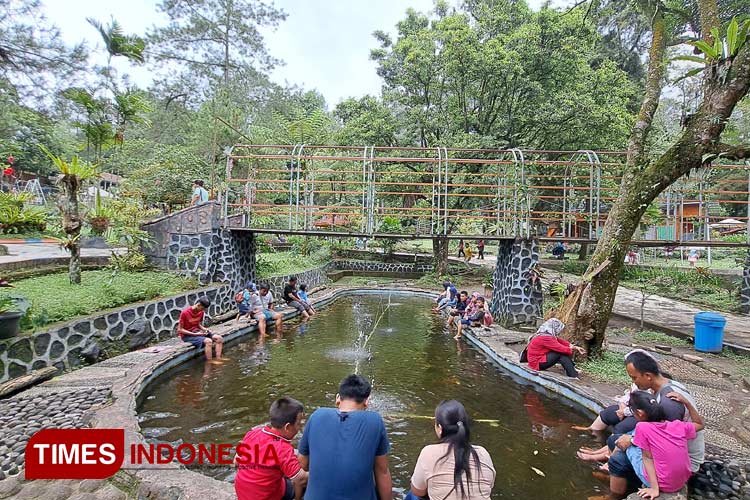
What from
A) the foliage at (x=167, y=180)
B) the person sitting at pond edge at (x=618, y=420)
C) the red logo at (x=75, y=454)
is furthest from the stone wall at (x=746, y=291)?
the foliage at (x=167, y=180)

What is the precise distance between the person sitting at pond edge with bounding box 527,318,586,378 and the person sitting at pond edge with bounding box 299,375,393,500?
4689mm

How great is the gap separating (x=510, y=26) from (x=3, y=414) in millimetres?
18333

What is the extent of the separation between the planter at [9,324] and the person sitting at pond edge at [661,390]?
272 inches

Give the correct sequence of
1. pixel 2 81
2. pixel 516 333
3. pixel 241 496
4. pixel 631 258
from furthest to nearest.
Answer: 1. pixel 631 258
2. pixel 516 333
3. pixel 2 81
4. pixel 241 496

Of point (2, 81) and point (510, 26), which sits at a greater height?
point (510, 26)

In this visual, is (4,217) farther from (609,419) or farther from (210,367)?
(609,419)

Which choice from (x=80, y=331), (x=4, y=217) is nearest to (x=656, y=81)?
(x=80, y=331)

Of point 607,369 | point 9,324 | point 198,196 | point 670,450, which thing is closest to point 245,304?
point 198,196

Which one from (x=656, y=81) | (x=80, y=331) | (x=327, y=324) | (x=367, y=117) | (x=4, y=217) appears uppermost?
(x=367, y=117)

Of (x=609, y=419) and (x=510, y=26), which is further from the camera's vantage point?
(x=510, y=26)

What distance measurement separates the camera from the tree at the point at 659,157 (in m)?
5.98

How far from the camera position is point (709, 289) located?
14266 millimetres

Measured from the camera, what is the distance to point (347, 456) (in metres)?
2.47

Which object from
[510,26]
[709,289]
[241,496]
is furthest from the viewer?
[510,26]
